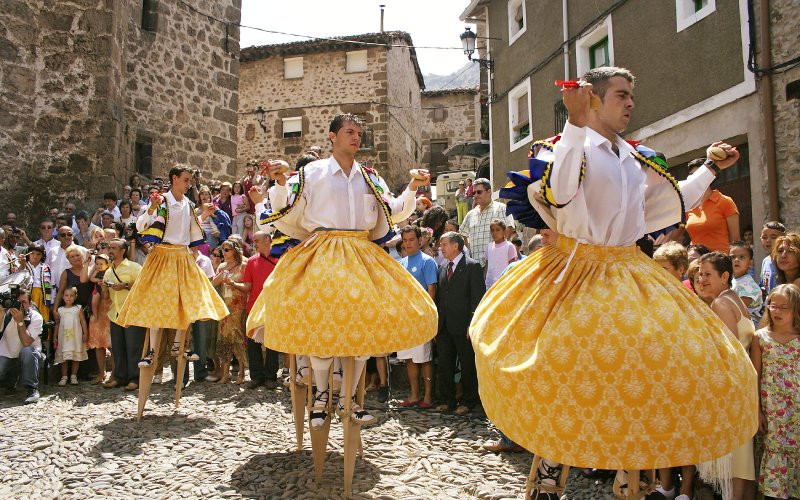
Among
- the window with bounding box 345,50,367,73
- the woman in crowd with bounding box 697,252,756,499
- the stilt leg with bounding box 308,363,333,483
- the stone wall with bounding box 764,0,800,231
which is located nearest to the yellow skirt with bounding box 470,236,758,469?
the woman in crowd with bounding box 697,252,756,499

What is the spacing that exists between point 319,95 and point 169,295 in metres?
20.1

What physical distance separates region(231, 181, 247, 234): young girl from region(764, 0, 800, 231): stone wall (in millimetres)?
8640

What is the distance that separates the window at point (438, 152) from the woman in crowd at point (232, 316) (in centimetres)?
2498

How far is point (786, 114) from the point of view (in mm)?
7652

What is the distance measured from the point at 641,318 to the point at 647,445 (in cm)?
47

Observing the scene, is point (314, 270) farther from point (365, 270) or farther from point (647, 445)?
point (647, 445)

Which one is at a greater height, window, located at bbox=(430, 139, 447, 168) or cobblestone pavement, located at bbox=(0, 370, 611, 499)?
window, located at bbox=(430, 139, 447, 168)

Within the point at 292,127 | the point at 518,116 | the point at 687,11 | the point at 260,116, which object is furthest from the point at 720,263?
the point at 260,116

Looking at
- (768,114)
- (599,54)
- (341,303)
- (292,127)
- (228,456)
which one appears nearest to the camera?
(341,303)

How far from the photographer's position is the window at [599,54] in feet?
40.6

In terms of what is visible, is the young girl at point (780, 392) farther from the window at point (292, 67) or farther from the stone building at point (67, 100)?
the window at point (292, 67)

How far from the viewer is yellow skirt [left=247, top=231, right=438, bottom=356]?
3938 mm

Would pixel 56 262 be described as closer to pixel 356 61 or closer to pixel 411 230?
pixel 411 230

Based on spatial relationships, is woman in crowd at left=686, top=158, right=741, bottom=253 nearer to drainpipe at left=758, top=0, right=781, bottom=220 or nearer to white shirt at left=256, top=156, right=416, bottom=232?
drainpipe at left=758, top=0, right=781, bottom=220
